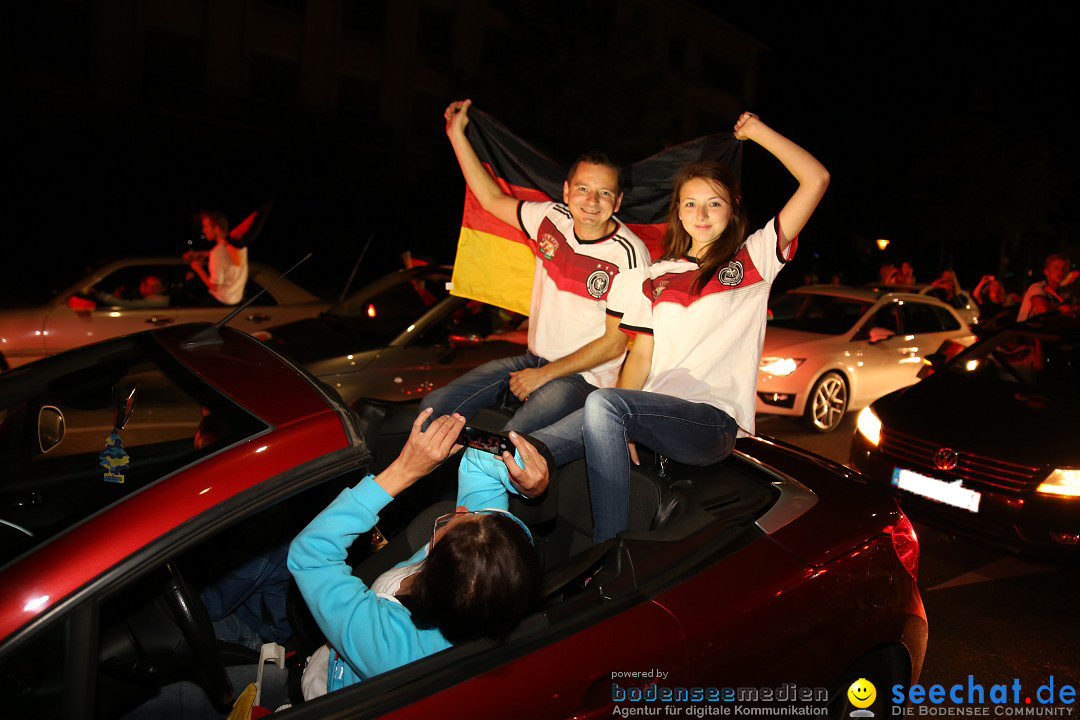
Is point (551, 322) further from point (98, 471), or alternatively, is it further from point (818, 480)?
point (98, 471)

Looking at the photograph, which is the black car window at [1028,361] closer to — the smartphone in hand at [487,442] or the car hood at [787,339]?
the car hood at [787,339]

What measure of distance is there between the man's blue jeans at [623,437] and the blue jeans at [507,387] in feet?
0.82

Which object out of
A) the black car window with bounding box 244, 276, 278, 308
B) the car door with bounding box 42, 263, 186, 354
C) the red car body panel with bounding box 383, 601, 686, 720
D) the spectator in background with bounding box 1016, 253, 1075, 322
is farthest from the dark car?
the car door with bounding box 42, 263, 186, 354

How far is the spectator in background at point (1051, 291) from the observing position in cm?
898

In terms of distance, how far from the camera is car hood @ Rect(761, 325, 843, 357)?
827 cm

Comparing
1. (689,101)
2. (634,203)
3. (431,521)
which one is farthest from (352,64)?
(431,521)

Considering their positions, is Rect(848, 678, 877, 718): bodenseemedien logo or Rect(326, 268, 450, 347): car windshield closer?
Rect(848, 678, 877, 718): bodenseemedien logo

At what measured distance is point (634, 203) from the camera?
13.5 feet

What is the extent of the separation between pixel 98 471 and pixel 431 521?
1012 mm

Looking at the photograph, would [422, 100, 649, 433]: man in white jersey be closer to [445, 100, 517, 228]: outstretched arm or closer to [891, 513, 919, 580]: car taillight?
[445, 100, 517, 228]: outstretched arm

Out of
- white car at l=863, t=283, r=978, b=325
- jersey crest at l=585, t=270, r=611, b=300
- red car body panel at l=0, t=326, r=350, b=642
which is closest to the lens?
red car body panel at l=0, t=326, r=350, b=642

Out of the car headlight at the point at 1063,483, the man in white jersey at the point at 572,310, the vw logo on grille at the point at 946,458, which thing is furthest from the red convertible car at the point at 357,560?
the vw logo on grille at the point at 946,458

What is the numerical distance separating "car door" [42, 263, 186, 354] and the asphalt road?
6.62m

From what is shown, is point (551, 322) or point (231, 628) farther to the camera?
point (551, 322)
